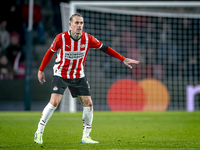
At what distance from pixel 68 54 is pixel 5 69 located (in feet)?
28.3

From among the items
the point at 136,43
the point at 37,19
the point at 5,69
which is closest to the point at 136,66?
the point at 136,43

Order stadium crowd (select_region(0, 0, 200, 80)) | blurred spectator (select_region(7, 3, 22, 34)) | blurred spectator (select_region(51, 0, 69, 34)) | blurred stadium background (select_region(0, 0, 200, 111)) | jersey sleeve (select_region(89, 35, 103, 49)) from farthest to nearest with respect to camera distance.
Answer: blurred spectator (select_region(51, 0, 69, 34)), blurred spectator (select_region(7, 3, 22, 34)), stadium crowd (select_region(0, 0, 200, 80)), blurred stadium background (select_region(0, 0, 200, 111)), jersey sleeve (select_region(89, 35, 103, 49))

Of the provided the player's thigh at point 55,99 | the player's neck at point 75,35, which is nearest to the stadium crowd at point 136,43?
the player's neck at point 75,35

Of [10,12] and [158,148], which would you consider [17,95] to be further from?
[158,148]

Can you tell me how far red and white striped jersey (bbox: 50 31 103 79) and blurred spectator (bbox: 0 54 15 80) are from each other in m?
7.86

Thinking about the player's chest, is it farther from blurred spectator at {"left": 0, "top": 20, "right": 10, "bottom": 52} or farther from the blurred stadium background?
blurred spectator at {"left": 0, "top": 20, "right": 10, "bottom": 52}

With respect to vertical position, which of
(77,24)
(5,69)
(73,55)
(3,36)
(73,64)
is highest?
(3,36)

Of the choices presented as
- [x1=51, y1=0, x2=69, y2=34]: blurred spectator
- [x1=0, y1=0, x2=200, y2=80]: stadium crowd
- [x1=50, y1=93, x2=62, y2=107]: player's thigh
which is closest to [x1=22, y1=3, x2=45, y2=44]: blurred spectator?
[x1=0, y1=0, x2=200, y2=80]: stadium crowd

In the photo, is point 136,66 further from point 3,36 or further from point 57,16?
point 3,36

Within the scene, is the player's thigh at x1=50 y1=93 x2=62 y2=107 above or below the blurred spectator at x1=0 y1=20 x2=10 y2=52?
below

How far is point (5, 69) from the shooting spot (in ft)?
38.7

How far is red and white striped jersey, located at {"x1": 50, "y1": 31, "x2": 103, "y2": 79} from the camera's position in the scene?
3793 millimetres

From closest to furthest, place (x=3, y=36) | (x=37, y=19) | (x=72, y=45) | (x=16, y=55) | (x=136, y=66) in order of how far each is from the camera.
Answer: (x=72, y=45) → (x=136, y=66) → (x=16, y=55) → (x=3, y=36) → (x=37, y=19)

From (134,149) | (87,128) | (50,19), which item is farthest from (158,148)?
(50,19)
